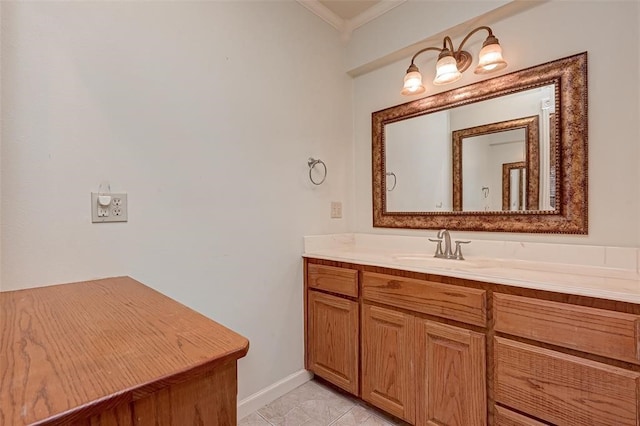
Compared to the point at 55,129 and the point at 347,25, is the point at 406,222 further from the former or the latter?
the point at 55,129

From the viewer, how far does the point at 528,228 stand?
1.59 metres

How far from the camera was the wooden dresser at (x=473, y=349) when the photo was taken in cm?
100

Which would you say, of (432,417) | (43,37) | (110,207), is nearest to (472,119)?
(432,417)

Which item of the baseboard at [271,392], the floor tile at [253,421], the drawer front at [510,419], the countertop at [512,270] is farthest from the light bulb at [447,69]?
the floor tile at [253,421]

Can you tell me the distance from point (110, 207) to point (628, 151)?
7.45ft

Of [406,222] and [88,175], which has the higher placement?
[88,175]

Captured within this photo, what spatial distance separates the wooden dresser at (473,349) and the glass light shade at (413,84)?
112 centimetres

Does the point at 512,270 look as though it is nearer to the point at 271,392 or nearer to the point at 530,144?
the point at 530,144

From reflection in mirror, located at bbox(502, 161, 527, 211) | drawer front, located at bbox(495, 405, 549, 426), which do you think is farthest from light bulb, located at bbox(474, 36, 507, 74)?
drawer front, located at bbox(495, 405, 549, 426)

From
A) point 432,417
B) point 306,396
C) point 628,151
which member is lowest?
point 306,396

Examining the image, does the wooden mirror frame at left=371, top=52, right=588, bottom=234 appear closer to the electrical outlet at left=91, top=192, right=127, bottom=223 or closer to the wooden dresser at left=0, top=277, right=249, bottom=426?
the wooden dresser at left=0, top=277, right=249, bottom=426

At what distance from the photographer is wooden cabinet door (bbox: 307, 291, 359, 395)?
5.73 feet

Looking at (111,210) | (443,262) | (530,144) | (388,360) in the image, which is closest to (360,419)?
(388,360)

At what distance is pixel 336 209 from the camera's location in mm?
2289
